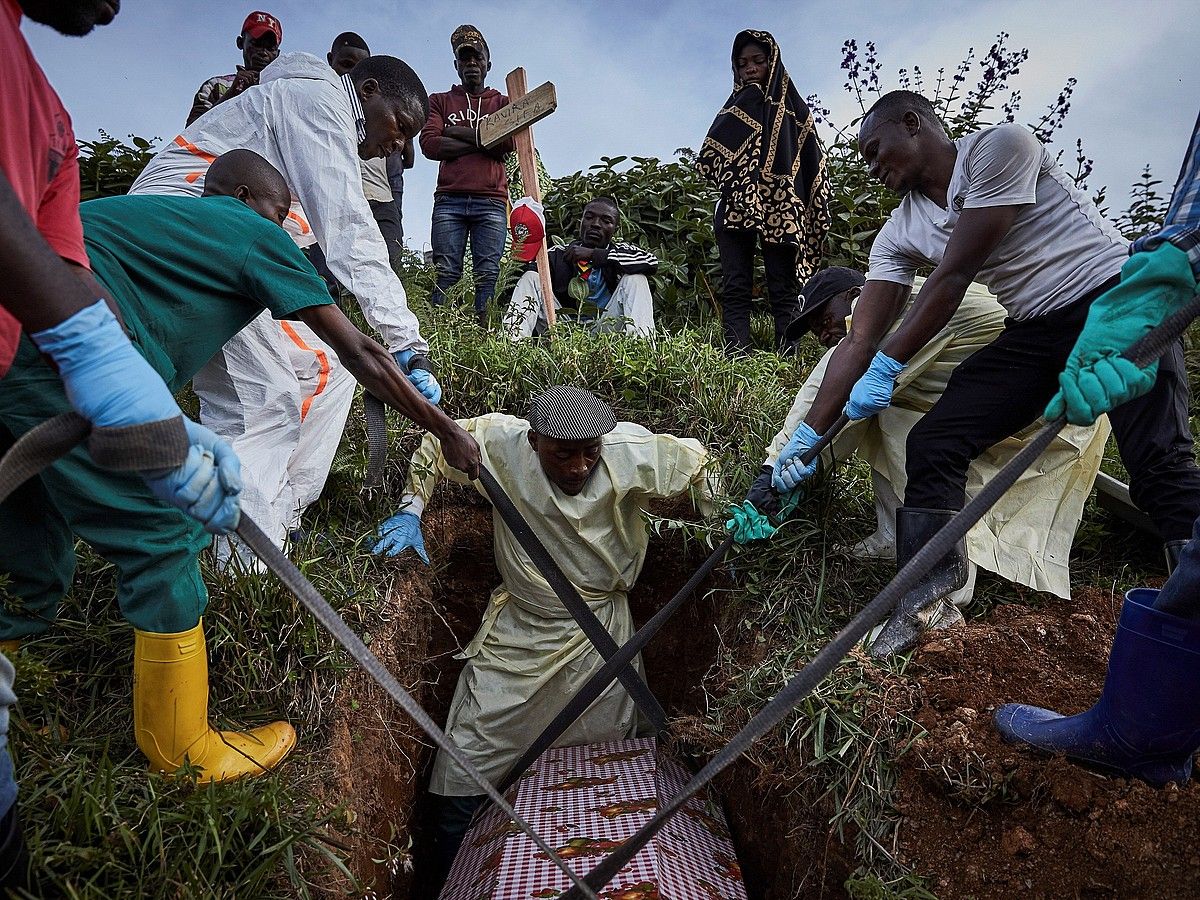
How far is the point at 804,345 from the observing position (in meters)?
5.15

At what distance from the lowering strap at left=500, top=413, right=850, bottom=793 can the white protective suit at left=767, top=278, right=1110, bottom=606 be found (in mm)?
213

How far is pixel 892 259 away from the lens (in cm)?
290

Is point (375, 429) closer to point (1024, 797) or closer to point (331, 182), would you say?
point (331, 182)

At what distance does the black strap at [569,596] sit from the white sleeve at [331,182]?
2.82 ft

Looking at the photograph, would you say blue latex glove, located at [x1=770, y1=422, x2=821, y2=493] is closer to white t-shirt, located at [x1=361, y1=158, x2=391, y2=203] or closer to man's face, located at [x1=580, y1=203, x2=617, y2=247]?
white t-shirt, located at [x1=361, y1=158, x2=391, y2=203]

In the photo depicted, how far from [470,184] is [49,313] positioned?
395cm

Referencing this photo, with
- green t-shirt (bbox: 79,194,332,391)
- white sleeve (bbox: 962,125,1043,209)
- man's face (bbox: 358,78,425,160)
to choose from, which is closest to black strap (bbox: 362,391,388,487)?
green t-shirt (bbox: 79,194,332,391)

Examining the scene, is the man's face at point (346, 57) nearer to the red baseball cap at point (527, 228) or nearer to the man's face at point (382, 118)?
the red baseball cap at point (527, 228)

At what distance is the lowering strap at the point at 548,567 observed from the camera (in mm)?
2990

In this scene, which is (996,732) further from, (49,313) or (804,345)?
(804,345)

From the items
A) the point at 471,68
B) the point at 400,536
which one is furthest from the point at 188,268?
the point at 471,68

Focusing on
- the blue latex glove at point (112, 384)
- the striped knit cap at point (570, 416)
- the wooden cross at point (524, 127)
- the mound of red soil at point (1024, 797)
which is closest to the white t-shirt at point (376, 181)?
the wooden cross at point (524, 127)

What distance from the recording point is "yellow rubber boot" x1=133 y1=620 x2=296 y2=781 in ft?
6.28

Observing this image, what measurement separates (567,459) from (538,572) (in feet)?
1.96
